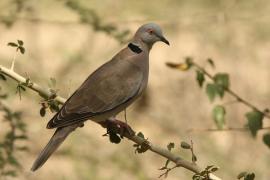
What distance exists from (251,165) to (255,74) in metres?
2.43

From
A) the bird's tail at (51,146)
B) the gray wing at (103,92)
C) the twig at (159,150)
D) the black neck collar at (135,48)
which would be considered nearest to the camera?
the twig at (159,150)

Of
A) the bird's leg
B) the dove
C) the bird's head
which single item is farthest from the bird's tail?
the bird's head

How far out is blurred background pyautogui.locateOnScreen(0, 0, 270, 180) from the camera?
7250 mm

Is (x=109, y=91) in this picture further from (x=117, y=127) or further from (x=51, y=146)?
(x=51, y=146)

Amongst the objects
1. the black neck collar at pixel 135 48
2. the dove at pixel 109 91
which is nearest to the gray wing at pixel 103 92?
the dove at pixel 109 91

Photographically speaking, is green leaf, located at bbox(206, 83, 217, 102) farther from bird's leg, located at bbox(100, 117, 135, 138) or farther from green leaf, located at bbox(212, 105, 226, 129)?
bird's leg, located at bbox(100, 117, 135, 138)

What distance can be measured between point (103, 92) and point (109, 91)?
0.12 ft

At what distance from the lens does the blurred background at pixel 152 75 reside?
7.25m

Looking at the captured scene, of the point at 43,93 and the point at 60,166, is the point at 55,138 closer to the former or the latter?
the point at 43,93

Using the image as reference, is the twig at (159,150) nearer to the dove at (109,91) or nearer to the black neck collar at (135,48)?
the dove at (109,91)

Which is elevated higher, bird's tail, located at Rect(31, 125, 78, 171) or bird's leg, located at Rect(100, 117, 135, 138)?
bird's leg, located at Rect(100, 117, 135, 138)

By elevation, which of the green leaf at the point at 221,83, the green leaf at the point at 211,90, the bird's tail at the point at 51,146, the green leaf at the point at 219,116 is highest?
the green leaf at the point at 221,83

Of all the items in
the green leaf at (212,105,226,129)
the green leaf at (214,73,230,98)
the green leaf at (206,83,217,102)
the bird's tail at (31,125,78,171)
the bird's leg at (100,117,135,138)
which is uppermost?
the green leaf at (214,73,230,98)

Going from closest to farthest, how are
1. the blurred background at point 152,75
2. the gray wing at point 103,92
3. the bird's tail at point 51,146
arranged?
the bird's tail at point 51,146 < the gray wing at point 103,92 < the blurred background at point 152,75
